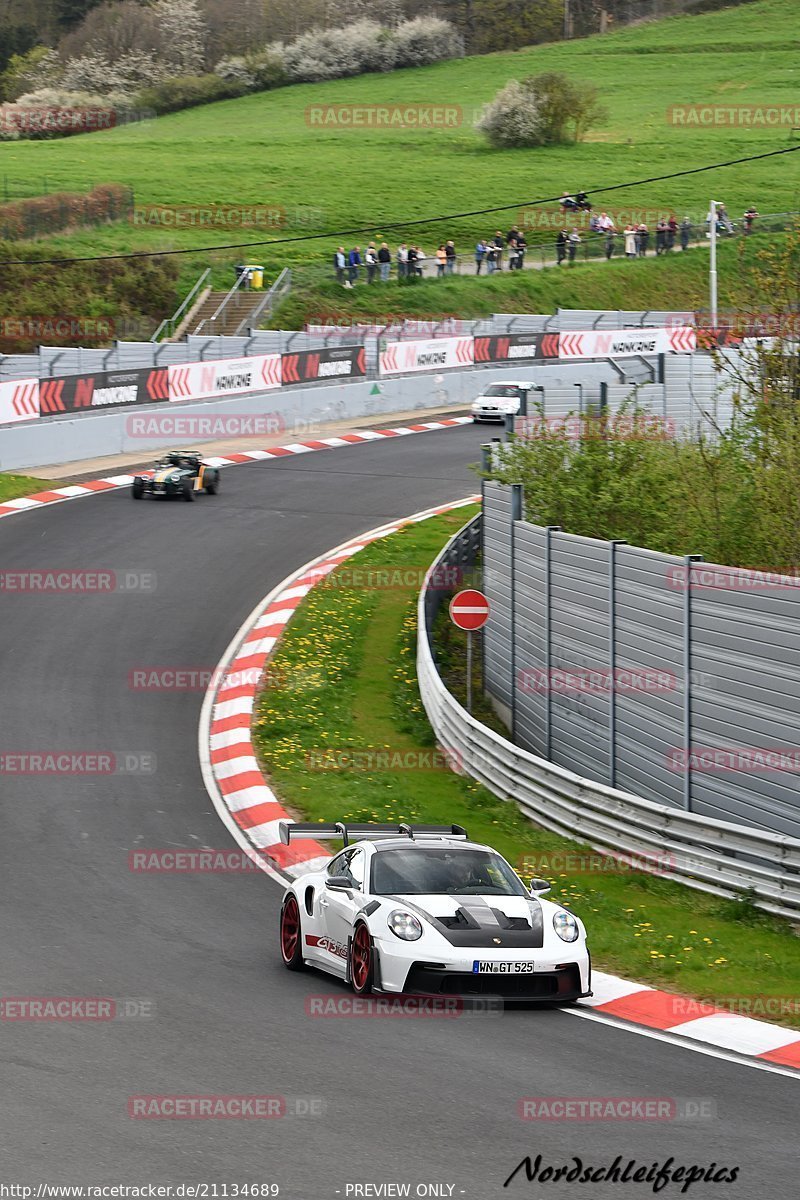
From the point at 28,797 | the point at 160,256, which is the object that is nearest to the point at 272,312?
the point at 160,256

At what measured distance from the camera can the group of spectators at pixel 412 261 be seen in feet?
197

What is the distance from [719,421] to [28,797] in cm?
2261

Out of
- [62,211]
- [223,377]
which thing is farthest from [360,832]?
[62,211]

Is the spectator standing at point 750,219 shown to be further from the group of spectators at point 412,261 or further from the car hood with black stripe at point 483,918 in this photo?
the car hood with black stripe at point 483,918

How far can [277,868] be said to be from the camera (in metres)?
15.2

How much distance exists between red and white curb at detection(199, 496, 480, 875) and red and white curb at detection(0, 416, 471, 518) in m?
6.55

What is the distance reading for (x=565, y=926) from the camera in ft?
37.1

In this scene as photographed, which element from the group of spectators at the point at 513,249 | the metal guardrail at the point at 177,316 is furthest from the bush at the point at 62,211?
the group of spectators at the point at 513,249

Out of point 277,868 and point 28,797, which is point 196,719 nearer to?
point 28,797

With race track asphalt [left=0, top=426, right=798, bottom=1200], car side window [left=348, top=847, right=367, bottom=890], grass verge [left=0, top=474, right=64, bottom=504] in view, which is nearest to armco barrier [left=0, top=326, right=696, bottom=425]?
grass verge [left=0, top=474, right=64, bottom=504]

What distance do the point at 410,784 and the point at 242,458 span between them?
20.4m

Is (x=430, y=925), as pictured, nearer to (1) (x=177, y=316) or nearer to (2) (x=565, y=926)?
(2) (x=565, y=926)

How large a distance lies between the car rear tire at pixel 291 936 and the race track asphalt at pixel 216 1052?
0.12m

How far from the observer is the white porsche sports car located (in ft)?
35.4
